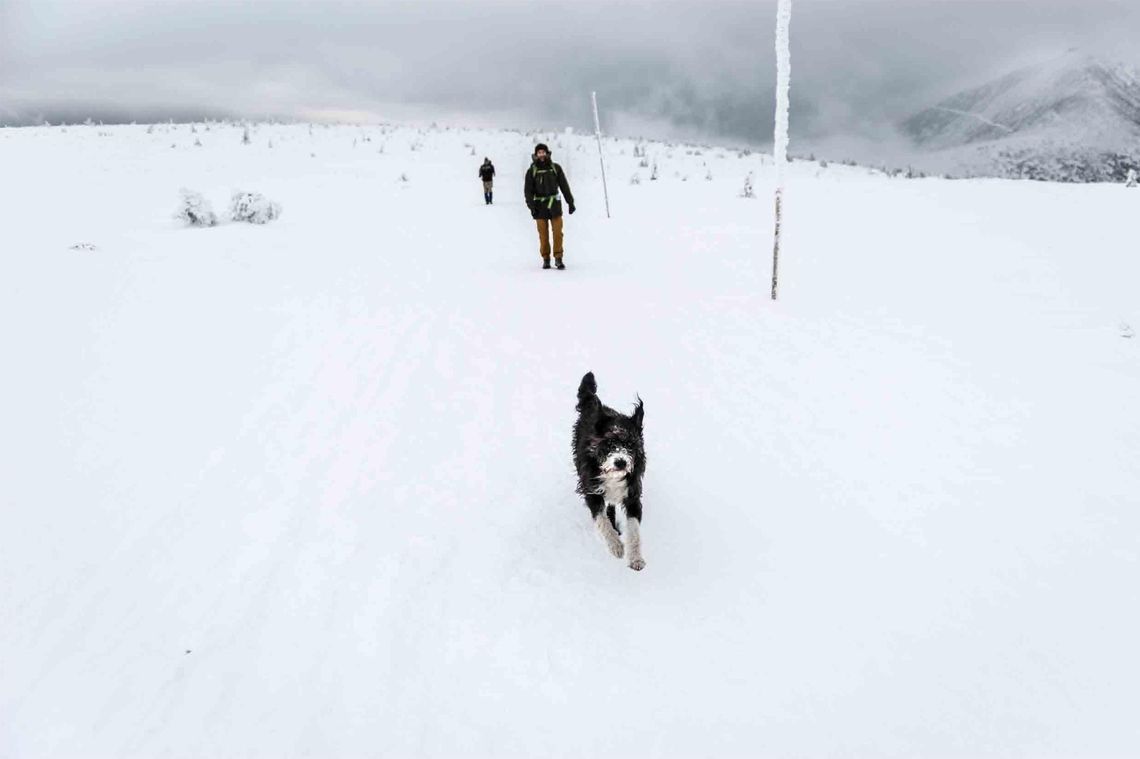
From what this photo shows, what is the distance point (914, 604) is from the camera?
313cm

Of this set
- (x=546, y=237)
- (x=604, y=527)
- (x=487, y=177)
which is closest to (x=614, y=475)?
(x=604, y=527)

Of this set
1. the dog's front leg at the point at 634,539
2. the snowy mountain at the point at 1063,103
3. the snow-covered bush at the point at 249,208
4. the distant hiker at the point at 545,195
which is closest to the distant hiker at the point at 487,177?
the snow-covered bush at the point at 249,208

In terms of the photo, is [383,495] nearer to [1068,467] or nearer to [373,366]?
[373,366]

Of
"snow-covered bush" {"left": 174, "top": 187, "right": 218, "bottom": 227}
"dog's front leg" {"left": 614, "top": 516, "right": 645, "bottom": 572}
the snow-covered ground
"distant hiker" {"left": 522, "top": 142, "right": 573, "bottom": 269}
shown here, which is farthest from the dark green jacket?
"dog's front leg" {"left": 614, "top": 516, "right": 645, "bottom": 572}

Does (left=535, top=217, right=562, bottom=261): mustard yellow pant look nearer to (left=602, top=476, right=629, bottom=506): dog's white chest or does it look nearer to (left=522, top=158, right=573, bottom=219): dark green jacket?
(left=522, top=158, right=573, bottom=219): dark green jacket

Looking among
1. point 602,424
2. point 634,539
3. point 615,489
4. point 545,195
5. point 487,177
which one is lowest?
point 634,539

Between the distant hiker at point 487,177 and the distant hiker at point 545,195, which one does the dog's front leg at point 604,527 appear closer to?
the distant hiker at point 545,195

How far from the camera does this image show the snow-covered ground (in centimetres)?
268

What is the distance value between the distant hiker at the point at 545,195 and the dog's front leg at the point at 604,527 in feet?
24.4

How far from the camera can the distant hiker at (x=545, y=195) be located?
34.4ft

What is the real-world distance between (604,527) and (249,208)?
12792 millimetres

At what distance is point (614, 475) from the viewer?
11.5 ft

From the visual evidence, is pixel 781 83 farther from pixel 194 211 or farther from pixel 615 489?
pixel 194 211

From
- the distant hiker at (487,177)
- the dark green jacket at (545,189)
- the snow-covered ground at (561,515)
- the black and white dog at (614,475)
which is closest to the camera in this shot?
the snow-covered ground at (561,515)
